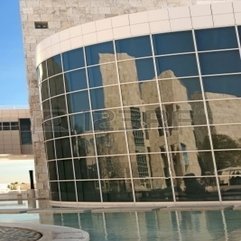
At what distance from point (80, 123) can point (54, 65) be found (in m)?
4.12

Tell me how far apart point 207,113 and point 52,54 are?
10.0 m

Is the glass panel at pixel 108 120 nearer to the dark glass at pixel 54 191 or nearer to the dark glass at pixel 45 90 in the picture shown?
the dark glass at pixel 45 90

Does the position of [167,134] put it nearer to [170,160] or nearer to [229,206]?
[170,160]

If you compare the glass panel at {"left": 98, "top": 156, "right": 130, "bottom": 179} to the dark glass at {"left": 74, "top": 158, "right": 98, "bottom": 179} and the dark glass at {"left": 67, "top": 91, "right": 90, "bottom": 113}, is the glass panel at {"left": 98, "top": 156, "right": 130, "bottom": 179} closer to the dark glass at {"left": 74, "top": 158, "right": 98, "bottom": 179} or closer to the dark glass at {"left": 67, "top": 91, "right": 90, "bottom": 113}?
the dark glass at {"left": 74, "top": 158, "right": 98, "bottom": 179}

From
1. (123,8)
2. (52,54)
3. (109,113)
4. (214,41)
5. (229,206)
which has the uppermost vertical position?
(123,8)

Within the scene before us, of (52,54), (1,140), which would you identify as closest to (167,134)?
(52,54)

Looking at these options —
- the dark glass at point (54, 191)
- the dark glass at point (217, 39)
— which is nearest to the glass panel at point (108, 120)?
the dark glass at point (217, 39)

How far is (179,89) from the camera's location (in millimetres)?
21703

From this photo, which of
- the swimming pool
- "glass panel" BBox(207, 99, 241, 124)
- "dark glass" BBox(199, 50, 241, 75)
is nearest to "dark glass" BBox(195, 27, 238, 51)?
"dark glass" BBox(199, 50, 241, 75)

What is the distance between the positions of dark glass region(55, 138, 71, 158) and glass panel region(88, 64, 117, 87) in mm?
3770

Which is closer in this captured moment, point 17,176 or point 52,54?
point 52,54

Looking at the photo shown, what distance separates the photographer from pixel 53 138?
26234 millimetres

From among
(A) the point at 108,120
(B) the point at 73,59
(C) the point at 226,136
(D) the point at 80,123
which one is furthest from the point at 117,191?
(B) the point at 73,59

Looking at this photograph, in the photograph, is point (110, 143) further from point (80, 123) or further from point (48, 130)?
point (48, 130)
